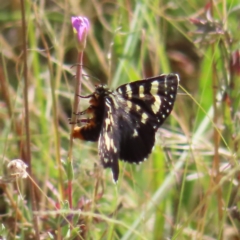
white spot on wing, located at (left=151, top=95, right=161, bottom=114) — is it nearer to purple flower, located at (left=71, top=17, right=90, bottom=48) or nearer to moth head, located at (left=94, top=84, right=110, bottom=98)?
moth head, located at (left=94, top=84, right=110, bottom=98)

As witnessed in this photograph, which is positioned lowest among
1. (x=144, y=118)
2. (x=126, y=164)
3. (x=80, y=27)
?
(x=126, y=164)

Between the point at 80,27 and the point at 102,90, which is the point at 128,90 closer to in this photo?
the point at 102,90

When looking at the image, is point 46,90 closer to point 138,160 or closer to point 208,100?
point 208,100

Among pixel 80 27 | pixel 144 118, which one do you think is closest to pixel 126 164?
pixel 144 118

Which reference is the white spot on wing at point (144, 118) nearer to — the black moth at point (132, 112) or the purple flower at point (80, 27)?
the black moth at point (132, 112)

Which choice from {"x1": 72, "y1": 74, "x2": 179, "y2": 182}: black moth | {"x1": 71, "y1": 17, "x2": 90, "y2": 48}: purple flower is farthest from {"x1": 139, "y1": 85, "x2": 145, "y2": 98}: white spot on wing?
{"x1": 71, "y1": 17, "x2": 90, "y2": 48}: purple flower

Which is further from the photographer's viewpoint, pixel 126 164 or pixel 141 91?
pixel 126 164
